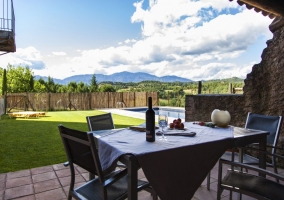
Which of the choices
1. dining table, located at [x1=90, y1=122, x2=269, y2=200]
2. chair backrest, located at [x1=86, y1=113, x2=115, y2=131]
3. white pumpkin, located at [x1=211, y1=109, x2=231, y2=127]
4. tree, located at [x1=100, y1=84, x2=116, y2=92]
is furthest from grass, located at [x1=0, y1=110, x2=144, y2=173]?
tree, located at [x1=100, y1=84, x2=116, y2=92]

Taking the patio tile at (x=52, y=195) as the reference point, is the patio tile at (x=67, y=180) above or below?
above

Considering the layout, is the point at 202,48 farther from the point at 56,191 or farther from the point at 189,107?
the point at 56,191

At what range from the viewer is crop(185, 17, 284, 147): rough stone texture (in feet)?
10.1

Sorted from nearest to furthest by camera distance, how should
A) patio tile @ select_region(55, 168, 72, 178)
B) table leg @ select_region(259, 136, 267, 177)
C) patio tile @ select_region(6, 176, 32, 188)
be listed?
table leg @ select_region(259, 136, 267, 177) → patio tile @ select_region(6, 176, 32, 188) → patio tile @ select_region(55, 168, 72, 178)

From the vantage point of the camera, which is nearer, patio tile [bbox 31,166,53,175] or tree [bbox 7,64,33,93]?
patio tile [bbox 31,166,53,175]

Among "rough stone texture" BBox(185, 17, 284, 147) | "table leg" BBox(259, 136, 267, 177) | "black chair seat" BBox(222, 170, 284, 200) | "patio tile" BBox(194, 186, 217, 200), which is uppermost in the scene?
"rough stone texture" BBox(185, 17, 284, 147)

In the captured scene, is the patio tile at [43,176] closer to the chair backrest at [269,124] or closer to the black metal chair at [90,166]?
the black metal chair at [90,166]

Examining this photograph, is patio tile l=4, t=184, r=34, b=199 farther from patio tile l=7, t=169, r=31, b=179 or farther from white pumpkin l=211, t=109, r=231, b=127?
white pumpkin l=211, t=109, r=231, b=127

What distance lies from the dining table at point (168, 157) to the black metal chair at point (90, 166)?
9 cm

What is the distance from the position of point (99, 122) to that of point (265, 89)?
257cm

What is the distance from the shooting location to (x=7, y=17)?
6625 millimetres

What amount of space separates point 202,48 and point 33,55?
22323 millimetres

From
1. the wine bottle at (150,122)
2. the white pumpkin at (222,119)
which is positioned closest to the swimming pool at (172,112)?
the wine bottle at (150,122)

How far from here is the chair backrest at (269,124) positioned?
2234 millimetres
